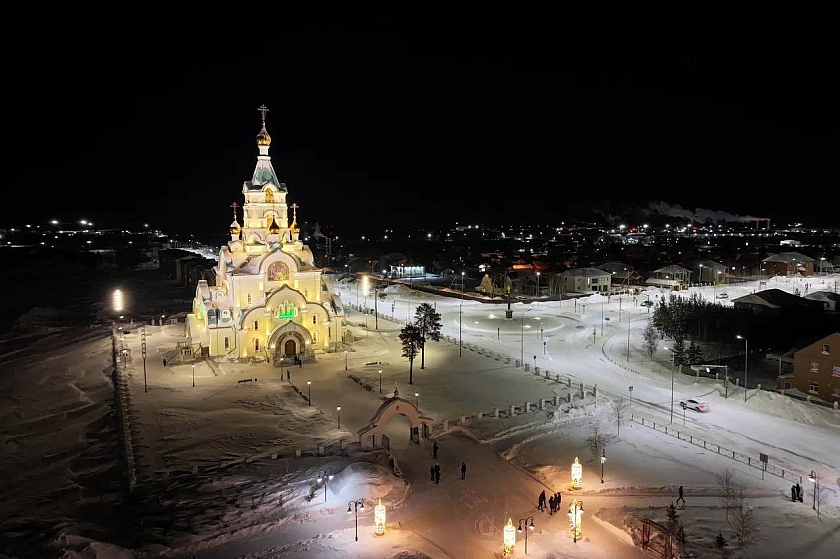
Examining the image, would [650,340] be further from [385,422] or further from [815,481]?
[385,422]

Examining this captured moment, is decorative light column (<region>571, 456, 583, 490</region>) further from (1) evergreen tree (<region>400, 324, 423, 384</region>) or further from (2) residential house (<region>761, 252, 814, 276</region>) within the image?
(2) residential house (<region>761, 252, 814, 276</region>)

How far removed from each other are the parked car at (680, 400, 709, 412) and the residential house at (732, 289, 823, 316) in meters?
23.2

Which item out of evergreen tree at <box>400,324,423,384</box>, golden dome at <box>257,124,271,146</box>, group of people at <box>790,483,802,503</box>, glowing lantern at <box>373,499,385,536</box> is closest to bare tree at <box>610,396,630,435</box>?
group of people at <box>790,483,802,503</box>

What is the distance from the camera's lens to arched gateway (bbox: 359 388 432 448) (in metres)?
23.1

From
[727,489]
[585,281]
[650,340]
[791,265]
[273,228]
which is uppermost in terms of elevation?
[273,228]

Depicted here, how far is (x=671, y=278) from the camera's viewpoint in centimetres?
7788

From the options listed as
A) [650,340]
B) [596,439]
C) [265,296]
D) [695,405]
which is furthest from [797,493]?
[265,296]

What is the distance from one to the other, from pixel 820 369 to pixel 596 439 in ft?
47.4

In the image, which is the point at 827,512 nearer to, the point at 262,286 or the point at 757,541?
the point at 757,541

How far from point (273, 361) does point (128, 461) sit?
50.1 feet

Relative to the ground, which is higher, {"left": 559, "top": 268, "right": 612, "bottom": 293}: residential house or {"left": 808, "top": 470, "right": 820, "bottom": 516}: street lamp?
{"left": 559, "top": 268, "right": 612, "bottom": 293}: residential house

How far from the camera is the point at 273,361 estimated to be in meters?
36.8

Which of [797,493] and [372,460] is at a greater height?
[372,460]

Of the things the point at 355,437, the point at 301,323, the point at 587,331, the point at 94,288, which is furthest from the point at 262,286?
the point at 94,288
